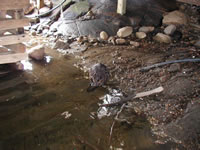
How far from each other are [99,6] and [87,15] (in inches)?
24.8

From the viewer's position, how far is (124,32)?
6977mm

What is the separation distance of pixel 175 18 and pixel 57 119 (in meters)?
5.62

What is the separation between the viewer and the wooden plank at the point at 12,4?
14.6ft

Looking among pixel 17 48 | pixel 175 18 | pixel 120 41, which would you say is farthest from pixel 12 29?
pixel 175 18

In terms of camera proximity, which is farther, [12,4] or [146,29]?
[146,29]

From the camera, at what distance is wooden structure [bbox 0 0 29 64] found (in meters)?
4.55

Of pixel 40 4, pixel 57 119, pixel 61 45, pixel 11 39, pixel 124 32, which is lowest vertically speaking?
pixel 57 119

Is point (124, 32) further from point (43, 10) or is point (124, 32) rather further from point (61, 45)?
point (43, 10)

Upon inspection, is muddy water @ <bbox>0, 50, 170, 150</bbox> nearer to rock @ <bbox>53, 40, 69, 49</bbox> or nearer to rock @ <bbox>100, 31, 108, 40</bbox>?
rock @ <bbox>53, 40, 69, 49</bbox>

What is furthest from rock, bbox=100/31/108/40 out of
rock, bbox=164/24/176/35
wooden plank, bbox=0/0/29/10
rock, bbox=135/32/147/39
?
wooden plank, bbox=0/0/29/10

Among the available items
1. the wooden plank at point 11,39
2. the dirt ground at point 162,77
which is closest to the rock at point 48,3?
the dirt ground at point 162,77

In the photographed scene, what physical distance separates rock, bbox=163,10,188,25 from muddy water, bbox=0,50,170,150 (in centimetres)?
406

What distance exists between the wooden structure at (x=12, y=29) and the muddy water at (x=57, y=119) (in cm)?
55

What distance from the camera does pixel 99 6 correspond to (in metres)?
8.02
